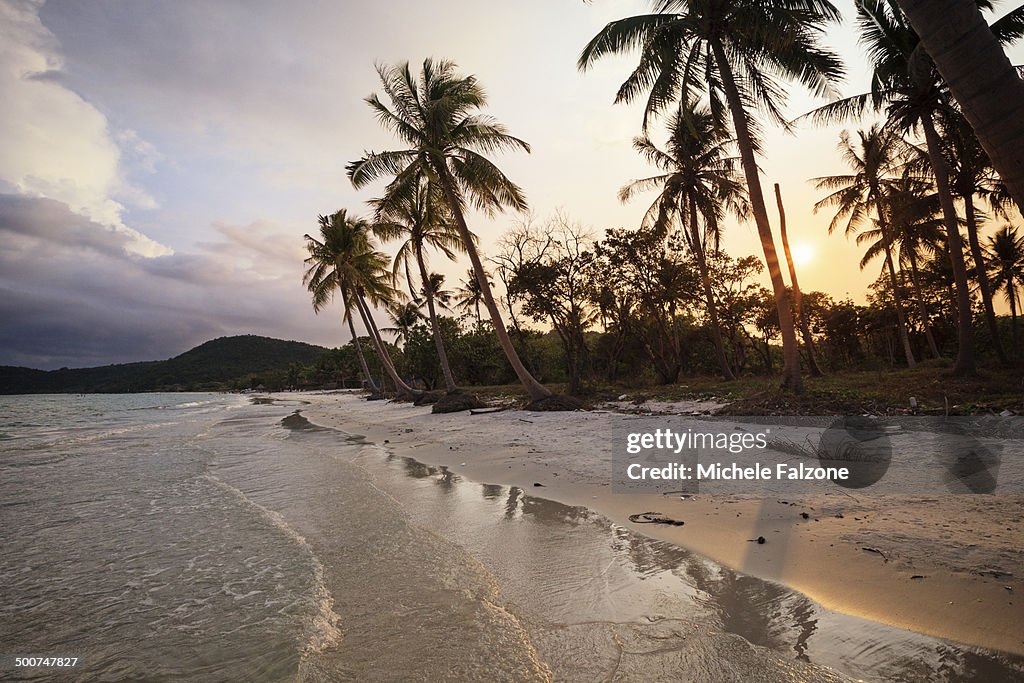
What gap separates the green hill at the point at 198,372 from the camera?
363ft

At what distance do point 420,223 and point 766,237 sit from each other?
579 inches

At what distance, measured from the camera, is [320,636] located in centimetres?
267

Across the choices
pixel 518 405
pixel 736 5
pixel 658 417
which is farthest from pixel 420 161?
pixel 658 417

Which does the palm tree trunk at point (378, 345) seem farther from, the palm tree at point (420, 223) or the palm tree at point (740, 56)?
the palm tree at point (740, 56)

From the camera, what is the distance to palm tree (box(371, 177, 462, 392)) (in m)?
16.9

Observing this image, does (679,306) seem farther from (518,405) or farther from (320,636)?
(320,636)

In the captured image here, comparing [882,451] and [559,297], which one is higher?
[559,297]

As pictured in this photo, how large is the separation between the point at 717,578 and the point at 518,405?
12.9 m

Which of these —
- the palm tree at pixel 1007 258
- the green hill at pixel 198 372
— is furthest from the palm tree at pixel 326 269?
the green hill at pixel 198 372

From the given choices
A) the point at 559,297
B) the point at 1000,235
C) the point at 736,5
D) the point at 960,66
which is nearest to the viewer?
the point at 960,66

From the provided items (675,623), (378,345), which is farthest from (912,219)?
(378,345)

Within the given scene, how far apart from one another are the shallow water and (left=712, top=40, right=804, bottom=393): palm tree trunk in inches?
317

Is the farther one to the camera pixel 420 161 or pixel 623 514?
pixel 420 161

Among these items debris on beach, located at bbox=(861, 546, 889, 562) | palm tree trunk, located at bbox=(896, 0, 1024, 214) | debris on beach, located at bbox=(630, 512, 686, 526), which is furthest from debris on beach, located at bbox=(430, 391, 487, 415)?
palm tree trunk, located at bbox=(896, 0, 1024, 214)
